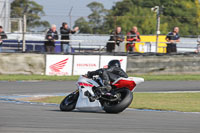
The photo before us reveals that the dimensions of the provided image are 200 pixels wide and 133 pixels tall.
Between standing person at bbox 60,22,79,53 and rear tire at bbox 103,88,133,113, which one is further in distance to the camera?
standing person at bbox 60,22,79,53

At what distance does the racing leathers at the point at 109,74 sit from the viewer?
342 inches

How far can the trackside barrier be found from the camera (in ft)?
58.4

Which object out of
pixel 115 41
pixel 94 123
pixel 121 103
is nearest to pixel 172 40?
pixel 115 41

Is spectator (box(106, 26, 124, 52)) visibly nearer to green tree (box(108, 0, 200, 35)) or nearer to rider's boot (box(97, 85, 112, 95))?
green tree (box(108, 0, 200, 35))

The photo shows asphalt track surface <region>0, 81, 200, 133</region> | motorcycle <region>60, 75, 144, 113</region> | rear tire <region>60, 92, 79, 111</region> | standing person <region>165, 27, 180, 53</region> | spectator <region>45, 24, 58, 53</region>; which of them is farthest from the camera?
standing person <region>165, 27, 180, 53</region>

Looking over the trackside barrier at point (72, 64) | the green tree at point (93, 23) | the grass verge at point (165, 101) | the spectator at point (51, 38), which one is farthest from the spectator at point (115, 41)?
the grass verge at point (165, 101)

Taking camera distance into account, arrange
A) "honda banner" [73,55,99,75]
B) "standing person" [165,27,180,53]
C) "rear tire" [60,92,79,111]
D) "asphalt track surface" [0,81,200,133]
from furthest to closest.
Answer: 1. "standing person" [165,27,180,53]
2. "honda banner" [73,55,99,75]
3. "rear tire" [60,92,79,111]
4. "asphalt track surface" [0,81,200,133]

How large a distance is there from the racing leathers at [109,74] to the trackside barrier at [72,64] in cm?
908

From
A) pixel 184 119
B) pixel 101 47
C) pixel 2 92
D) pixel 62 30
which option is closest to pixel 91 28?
pixel 101 47

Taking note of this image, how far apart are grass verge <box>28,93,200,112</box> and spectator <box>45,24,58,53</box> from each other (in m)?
6.01

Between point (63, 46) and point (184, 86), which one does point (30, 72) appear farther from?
point (184, 86)

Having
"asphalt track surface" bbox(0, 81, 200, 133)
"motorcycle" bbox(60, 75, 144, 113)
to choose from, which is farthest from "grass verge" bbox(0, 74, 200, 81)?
"motorcycle" bbox(60, 75, 144, 113)

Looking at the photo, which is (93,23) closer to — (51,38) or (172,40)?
(51,38)

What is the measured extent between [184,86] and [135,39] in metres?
4.16
